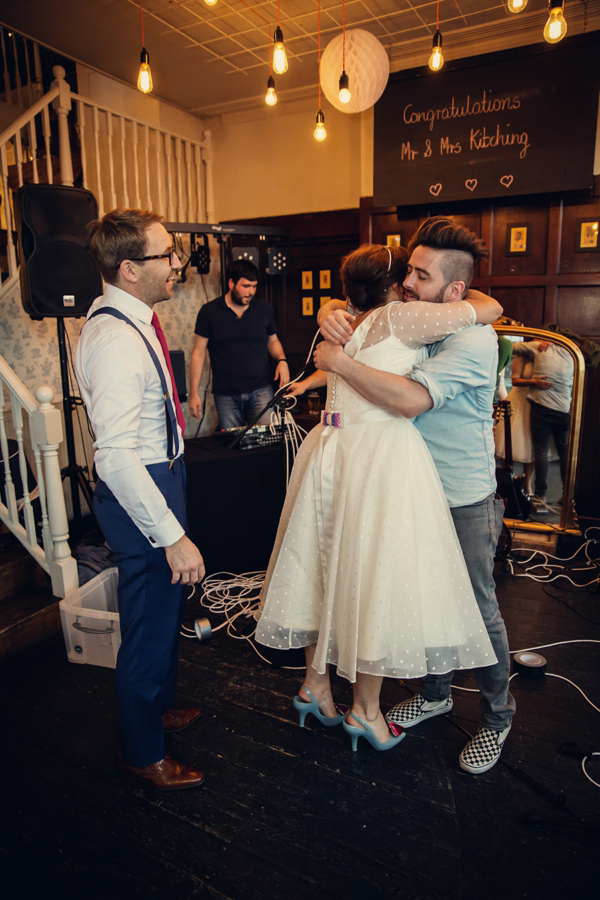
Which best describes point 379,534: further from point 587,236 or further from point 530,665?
point 587,236

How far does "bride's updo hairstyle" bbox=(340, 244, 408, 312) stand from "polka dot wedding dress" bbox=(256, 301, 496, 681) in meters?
0.10

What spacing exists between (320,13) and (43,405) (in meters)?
2.99

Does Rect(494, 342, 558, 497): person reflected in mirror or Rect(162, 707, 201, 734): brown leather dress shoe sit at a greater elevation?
Rect(494, 342, 558, 497): person reflected in mirror

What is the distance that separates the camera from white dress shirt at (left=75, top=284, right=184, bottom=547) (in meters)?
1.39

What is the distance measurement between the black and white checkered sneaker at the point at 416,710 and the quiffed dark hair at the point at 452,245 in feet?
4.66

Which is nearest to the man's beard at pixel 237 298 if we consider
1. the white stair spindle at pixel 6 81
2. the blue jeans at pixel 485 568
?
the blue jeans at pixel 485 568

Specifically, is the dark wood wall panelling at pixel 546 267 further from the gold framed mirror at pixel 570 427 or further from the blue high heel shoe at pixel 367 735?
the blue high heel shoe at pixel 367 735

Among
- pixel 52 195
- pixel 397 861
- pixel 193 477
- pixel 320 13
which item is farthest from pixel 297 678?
pixel 320 13

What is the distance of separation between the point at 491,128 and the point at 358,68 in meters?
1.23

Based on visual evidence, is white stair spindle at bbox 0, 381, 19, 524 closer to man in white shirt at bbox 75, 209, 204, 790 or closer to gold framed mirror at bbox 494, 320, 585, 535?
man in white shirt at bbox 75, 209, 204, 790

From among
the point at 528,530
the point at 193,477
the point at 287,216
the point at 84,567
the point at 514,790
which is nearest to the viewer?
the point at 514,790

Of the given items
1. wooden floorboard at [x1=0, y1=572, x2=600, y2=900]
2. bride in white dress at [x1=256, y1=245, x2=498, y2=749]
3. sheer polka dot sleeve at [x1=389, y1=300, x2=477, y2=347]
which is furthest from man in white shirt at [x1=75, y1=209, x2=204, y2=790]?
sheer polka dot sleeve at [x1=389, y1=300, x2=477, y2=347]

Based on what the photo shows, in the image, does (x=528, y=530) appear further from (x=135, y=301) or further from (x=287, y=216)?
(x=287, y=216)

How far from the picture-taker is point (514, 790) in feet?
5.49
